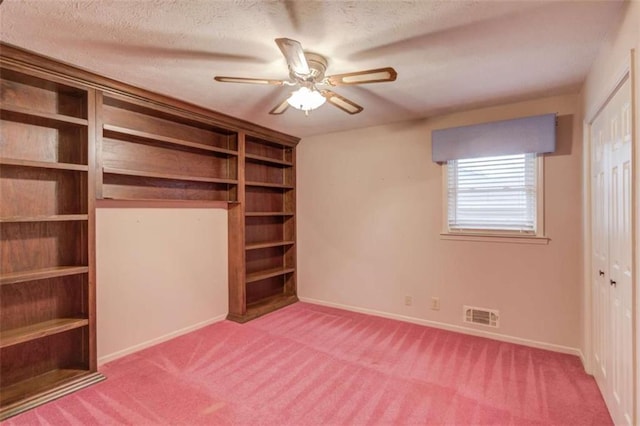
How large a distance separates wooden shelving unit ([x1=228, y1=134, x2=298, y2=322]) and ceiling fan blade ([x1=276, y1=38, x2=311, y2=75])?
1982 mm

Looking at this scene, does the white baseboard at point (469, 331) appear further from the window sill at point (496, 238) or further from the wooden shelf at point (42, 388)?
the wooden shelf at point (42, 388)

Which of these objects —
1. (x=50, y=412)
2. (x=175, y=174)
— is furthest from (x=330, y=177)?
(x=50, y=412)

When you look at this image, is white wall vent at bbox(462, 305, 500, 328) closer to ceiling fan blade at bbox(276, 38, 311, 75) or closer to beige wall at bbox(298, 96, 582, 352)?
beige wall at bbox(298, 96, 582, 352)

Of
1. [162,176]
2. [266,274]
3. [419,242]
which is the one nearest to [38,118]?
[162,176]

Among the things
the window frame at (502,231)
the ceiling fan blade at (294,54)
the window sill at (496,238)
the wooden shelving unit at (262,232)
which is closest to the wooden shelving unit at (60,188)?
the wooden shelving unit at (262,232)

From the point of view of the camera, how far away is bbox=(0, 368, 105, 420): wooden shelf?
6.64 feet

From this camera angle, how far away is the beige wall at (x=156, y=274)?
271 cm

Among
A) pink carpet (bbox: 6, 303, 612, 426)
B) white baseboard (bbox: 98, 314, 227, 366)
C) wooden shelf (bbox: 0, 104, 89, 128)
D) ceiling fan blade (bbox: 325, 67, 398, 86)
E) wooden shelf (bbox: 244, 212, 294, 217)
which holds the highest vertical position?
ceiling fan blade (bbox: 325, 67, 398, 86)

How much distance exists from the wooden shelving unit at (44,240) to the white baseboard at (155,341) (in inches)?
10.0

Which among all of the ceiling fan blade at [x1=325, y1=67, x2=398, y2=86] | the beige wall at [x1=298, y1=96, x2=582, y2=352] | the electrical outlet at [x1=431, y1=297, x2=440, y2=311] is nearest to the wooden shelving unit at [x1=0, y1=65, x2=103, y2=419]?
the ceiling fan blade at [x1=325, y1=67, x2=398, y2=86]

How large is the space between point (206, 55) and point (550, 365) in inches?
138

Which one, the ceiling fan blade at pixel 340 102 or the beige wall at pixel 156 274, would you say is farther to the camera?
the beige wall at pixel 156 274

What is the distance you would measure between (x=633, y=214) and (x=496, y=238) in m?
1.64

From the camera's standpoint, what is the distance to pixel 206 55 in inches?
82.3
